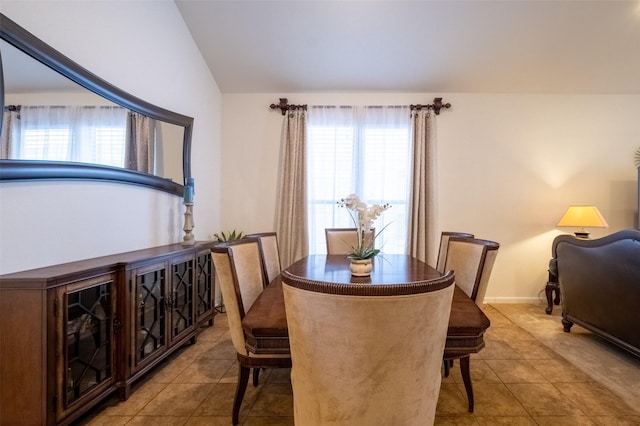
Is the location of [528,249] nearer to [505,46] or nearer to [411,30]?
[505,46]

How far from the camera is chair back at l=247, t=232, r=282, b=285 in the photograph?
6.94 ft

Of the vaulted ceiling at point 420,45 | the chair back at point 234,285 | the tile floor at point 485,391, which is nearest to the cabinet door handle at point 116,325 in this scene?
the tile floor at point 485,391

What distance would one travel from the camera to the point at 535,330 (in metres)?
2.84

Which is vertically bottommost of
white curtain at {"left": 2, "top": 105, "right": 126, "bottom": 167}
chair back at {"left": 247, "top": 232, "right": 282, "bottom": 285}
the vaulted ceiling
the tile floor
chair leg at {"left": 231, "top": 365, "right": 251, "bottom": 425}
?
the tile floor

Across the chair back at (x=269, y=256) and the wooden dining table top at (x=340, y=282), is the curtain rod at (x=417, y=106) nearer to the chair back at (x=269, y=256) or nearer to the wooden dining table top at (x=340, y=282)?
the chair back at (x=269, y=256)

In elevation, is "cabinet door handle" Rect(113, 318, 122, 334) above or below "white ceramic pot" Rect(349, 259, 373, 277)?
below

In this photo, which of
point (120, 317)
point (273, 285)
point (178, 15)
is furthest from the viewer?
point (178, 15)

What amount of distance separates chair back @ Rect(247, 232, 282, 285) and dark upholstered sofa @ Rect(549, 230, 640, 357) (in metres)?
2.64

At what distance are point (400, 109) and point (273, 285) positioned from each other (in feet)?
9.20

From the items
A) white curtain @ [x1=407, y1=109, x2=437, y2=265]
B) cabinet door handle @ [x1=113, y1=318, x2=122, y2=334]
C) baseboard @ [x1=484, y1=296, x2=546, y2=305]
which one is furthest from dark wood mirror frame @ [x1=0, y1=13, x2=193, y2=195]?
baseboard @ [x1=484, y1=296, x2=546, y2=305]

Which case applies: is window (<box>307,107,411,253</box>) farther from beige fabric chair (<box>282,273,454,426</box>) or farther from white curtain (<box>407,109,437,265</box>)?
beige fabric chair (<box>282,273,454,426</box>)

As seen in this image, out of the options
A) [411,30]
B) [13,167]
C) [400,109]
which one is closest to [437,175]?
[400,109]

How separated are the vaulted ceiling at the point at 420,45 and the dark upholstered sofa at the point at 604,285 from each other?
6.64ft

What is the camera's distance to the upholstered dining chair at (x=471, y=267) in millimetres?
1664
